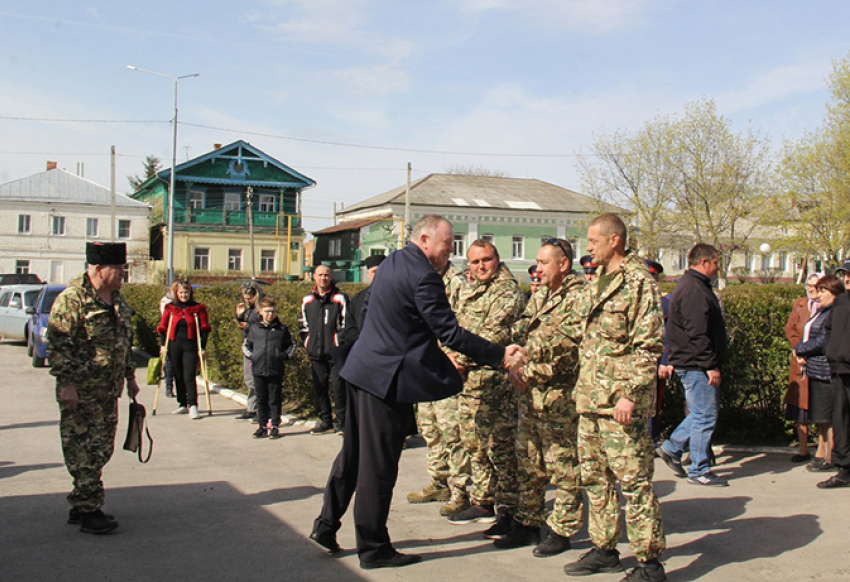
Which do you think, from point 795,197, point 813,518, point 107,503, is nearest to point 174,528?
point 107,503

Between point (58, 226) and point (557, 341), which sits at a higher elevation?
point (58, 226)

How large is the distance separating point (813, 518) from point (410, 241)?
3.75 metres

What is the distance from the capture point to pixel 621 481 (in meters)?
4.88

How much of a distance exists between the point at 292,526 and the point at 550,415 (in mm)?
2095

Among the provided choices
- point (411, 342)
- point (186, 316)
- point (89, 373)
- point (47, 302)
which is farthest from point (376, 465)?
point (47, 302)

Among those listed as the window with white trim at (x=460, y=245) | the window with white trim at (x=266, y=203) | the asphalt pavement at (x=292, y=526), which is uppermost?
the window with white trim at (x=266, y=203)

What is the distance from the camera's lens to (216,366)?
14.0 meters

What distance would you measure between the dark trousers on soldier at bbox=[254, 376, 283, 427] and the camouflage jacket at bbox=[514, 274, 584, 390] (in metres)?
4.81

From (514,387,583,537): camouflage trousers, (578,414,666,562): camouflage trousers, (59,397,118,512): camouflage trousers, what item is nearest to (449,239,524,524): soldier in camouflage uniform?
(514,387,583,537): camouflage trousers

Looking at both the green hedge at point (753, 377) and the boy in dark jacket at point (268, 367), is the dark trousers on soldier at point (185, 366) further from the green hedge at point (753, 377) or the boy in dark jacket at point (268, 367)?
the green hedge at point (753, 377)

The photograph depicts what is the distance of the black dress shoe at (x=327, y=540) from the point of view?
Result: 5.29 metres

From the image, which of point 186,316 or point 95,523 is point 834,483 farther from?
point 186,316

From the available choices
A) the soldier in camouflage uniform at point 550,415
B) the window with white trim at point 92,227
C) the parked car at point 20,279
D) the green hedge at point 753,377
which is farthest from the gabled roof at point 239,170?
the soldier in camouflage uniform at point 550,415

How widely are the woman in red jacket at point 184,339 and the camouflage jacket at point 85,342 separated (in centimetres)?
498
